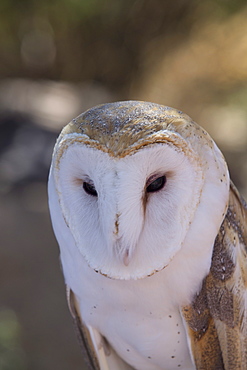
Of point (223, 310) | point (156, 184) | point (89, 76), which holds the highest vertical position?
point (156, 184)

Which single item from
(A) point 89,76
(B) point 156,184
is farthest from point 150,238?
(A) point 89,76

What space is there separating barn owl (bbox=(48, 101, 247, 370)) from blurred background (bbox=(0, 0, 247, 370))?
236cm

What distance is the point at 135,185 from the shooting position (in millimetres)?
1066

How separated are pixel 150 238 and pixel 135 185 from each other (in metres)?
0.15

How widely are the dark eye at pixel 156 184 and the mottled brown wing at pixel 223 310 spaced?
0.94 feet

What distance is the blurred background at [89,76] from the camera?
409 centimetres

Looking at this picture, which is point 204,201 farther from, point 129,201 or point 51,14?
point 51,14

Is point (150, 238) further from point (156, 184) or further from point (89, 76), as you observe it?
point (89, 76)

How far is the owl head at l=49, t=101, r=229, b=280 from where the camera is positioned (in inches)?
41.9


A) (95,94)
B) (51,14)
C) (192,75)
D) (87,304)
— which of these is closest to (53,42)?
(51,14)

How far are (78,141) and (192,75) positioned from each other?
12.7ft

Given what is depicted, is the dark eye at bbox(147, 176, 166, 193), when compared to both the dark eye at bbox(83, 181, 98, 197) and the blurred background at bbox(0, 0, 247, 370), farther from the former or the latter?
the blurred background at bbox(0, 0, 247, 370)

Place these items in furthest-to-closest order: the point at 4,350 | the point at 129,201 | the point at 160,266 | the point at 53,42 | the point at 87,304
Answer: the point at 53,42
the point at 4,350
the point at 87,304
the point at 160,266
the point at 129,201

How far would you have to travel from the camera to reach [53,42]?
5.16m
